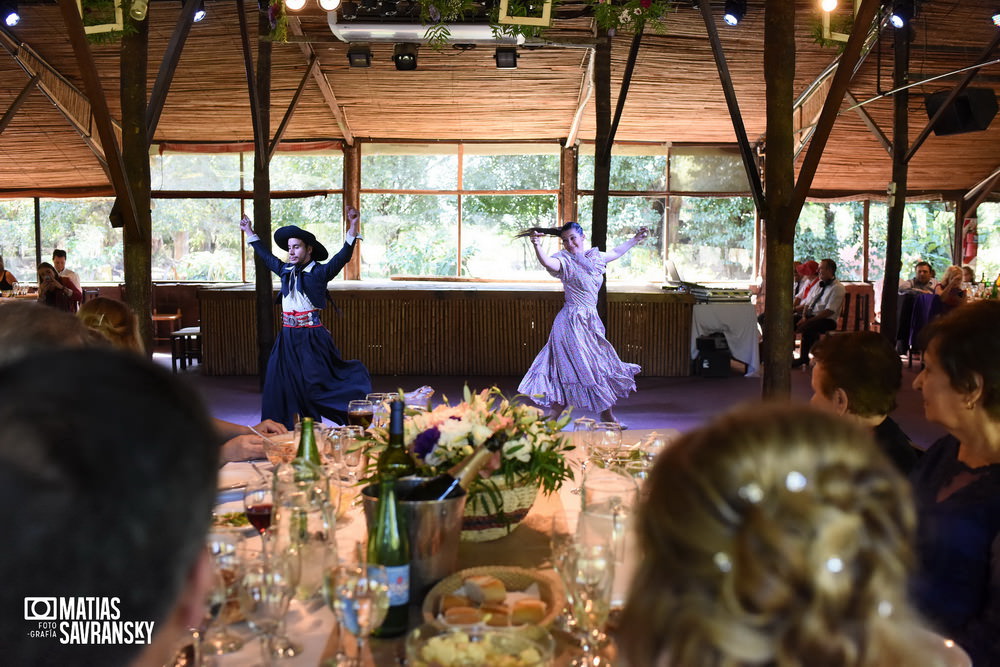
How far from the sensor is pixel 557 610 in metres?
1.61

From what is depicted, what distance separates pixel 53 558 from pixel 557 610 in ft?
3.38

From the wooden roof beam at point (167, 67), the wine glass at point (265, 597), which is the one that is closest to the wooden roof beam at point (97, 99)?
the wooden roof beam at point (167, 67)

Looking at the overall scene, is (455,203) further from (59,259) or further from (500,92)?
(59,259)

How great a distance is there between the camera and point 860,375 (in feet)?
9.00

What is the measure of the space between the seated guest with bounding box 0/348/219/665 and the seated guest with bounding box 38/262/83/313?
9964 millimetres

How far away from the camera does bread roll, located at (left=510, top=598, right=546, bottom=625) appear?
5.23 ft

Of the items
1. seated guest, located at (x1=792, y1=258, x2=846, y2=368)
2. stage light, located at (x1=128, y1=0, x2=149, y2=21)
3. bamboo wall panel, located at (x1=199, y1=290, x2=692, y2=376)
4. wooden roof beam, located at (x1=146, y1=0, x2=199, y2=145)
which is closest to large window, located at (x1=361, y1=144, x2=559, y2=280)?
bamboo wall panel, located at (x1=199, y1=290, x2=692, y2=376)

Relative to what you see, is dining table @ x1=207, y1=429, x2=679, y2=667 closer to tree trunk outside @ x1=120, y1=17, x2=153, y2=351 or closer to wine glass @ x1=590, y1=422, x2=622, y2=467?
wine glass @ x1=590, y1=422, x2=622, y2=467

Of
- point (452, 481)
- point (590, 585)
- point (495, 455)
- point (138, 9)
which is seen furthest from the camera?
point (138, 9)

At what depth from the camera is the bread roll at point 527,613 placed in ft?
5.23

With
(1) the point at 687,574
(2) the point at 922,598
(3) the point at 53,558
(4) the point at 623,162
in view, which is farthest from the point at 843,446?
(4) the point at 623,162

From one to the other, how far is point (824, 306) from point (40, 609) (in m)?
10.2

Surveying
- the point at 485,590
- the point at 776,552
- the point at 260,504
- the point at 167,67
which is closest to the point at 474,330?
the point at 167,67

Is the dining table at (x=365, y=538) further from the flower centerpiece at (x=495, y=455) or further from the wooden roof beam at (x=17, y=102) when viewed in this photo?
the wooden roof beam at (x=17, y=102)
